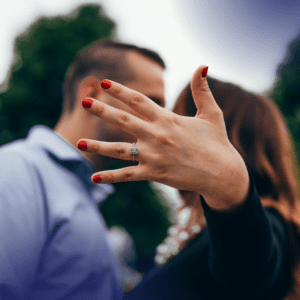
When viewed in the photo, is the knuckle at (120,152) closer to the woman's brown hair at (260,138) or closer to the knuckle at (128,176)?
the knuckle at (128,176)

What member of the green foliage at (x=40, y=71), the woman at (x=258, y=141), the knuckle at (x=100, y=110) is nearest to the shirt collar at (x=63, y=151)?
the woman at (x=258, y=141)

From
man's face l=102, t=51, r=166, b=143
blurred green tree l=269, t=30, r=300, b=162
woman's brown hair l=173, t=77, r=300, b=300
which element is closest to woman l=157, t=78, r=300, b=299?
woman's brown hair l=173, t=77, r=300, b=300

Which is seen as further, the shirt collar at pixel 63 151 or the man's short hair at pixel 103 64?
the man's short hair at pixel 103 64

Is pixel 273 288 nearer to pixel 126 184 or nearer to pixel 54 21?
pixel 126 184

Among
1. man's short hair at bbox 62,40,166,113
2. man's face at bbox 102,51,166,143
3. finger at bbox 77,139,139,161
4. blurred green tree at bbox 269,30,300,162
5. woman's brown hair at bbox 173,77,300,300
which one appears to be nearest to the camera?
finger at bbox 77,139,139,161

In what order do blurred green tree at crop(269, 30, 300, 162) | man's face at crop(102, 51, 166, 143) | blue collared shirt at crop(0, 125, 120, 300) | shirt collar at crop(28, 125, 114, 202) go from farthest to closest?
blurred green tree at crop(269, 30, 300, 162) → man's face at crop(102, 51, 166, 143) → shirt collar at crop(28, 125, 114, 202) → blue collared shirt at crop(0, 125, 120, 300)

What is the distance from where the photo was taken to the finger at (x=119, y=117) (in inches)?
26.7

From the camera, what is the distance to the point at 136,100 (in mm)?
687

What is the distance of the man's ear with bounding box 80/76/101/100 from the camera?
1.46 meters

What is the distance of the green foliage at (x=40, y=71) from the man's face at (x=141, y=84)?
636cm

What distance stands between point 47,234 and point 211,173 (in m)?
0.83

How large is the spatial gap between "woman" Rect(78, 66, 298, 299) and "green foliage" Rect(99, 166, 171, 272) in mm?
6544

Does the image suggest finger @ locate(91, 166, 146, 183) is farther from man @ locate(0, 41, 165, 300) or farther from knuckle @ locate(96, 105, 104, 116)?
man @ locate(0, 41, 165, 300)

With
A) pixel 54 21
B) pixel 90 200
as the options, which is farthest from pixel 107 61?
pixel 54 21
